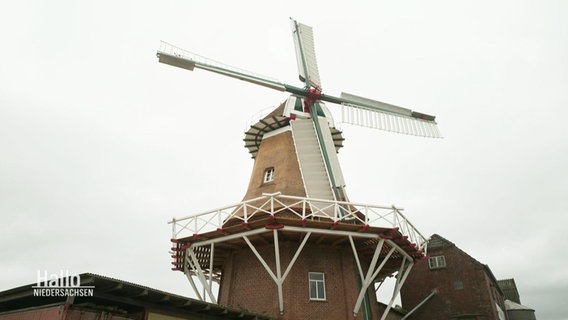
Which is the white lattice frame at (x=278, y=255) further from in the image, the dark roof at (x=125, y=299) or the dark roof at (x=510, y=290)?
the dark roof at (x=510, y=290)

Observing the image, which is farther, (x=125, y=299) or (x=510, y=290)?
(x=510, y=290)

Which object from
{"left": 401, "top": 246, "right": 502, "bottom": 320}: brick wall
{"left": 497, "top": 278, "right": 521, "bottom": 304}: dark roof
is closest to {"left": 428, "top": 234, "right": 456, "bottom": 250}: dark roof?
{"left": 401, "top": 246, "right": 502, "bottom": 320}: brick wall

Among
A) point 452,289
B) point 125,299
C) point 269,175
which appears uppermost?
point 269,175

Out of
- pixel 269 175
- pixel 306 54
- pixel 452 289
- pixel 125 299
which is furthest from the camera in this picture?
pixel 306 54

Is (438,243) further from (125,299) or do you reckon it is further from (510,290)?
(125,299)

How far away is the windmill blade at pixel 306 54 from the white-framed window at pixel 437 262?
47.1 ft

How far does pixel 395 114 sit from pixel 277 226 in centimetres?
1277

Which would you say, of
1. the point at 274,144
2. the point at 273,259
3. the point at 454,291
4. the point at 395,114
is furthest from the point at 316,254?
the point at 454,291

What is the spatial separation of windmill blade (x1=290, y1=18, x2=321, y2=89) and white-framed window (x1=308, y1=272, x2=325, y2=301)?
11.8 metres

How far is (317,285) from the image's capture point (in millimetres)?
15430

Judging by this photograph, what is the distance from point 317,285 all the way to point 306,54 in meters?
15.8

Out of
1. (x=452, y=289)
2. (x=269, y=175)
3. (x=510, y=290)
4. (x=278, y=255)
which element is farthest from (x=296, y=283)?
(x=510, y=290)

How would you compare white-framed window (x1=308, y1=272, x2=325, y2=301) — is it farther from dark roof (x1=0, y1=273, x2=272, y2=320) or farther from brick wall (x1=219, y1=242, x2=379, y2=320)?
dark roof (x1=0, y1=273, x2=272, y2=320)

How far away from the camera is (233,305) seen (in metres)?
15.9
